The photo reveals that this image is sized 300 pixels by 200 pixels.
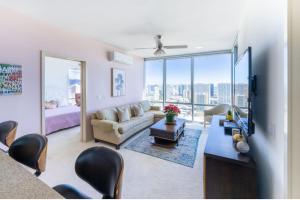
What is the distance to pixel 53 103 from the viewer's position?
5.88 meters

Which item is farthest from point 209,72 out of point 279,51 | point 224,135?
point 279,51

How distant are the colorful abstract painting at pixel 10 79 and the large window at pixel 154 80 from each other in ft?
15.3

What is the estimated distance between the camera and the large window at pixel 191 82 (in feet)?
17.7

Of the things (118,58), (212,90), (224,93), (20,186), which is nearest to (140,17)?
(118,58)

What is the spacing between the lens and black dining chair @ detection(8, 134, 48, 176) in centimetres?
133

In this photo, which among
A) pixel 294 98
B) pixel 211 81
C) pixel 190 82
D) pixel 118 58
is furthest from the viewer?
pixel 190 82

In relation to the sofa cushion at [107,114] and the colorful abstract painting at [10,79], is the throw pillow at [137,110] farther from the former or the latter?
the colorful abstract painting at [10,79]

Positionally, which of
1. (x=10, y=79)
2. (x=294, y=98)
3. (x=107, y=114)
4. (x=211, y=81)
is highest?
(x=211, y=81)

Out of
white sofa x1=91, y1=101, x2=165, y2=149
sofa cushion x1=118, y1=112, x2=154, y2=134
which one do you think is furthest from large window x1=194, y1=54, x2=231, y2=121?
white sofa x1=91, y1=101, x2=165, y2=149

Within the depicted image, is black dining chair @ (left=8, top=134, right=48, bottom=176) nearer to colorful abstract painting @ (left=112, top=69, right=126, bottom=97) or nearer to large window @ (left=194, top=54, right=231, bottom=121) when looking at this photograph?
colorful abstract painting @ (left=112, top=69, right=126, bottom=97)

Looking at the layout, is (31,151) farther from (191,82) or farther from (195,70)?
(195,70)

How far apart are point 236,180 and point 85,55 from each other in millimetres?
3785

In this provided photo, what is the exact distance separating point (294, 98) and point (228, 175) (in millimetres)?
887

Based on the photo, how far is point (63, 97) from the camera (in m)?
6.78
